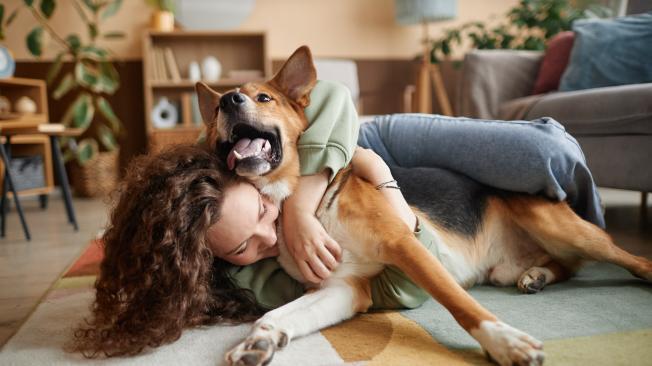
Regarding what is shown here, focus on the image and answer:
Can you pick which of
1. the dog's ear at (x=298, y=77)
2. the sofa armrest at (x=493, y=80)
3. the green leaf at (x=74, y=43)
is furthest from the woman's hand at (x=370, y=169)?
the green leaf at (x=74, y=43)

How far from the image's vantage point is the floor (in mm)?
1730

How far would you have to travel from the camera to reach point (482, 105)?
11.0 feet

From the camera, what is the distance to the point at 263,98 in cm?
142

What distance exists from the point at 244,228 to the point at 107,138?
162 inches

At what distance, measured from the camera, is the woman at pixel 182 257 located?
3.95 ft

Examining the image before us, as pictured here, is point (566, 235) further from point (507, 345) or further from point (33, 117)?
point (33, 117)

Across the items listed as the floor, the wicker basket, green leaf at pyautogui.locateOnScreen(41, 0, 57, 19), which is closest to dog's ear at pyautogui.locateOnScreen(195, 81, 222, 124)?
the floor

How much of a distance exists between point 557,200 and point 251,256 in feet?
3.34

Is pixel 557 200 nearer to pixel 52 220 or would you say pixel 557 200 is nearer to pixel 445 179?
pixel 445 179

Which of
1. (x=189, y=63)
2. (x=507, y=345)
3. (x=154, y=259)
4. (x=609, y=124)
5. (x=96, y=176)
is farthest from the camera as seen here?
(x=189, y=63)

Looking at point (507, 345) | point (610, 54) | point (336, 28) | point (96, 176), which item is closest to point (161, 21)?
point (96, 176)

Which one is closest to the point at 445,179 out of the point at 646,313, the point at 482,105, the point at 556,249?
the point at 556,249

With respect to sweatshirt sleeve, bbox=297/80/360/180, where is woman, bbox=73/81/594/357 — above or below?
below

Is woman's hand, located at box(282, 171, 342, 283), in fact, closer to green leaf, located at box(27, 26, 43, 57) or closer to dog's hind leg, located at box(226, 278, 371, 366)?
dog's hind leg, located at box(226, 278, 371, 366)
